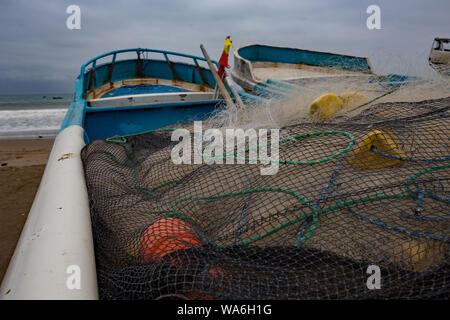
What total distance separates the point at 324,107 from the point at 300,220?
5.13 feet

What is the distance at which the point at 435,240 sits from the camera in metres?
1.43

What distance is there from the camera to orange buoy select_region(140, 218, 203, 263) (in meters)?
1.59

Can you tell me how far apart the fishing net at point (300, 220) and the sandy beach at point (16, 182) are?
248 cm

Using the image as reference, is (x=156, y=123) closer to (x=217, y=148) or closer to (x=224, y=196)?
(x=217, y=148)

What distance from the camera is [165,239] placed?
162 centimetres

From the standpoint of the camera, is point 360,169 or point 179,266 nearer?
point 179,266

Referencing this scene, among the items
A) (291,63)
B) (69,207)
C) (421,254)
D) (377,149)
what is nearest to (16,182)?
(69,207)
